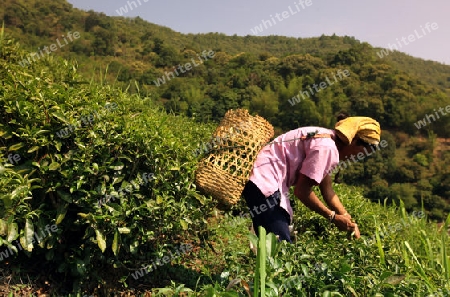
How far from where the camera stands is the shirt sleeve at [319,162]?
7.65ft

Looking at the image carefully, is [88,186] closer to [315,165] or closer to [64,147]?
[64,147]

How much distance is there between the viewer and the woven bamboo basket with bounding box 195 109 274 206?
245cm

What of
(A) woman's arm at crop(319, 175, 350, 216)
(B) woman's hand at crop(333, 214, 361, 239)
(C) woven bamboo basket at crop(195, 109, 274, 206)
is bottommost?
(B) woman's hand at crop(333, 214, 361, 239)

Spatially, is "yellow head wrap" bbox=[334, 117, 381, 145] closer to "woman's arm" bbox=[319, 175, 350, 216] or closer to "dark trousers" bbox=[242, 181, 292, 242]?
"woman's arm" bbox=[319, 175, 350, 216]

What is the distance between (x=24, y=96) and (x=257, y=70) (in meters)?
53.3

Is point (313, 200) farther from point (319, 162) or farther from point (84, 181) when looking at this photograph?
point (84, 181)

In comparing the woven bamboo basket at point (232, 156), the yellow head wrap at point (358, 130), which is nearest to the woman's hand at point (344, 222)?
the yellow head wrap at point (358, 130)

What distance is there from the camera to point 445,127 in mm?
50406

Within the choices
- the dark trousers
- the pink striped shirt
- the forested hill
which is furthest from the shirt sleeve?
the forested hill

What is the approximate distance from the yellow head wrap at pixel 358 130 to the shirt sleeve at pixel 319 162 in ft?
0.47

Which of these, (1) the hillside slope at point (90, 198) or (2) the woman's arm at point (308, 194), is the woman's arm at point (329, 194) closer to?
(2) the woman's arm at point (308, 194)

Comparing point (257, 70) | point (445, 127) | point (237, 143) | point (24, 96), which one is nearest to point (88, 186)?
point (24, 96)

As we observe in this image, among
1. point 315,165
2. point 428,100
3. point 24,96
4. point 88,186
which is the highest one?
point 24,96

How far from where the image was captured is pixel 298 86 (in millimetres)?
54500
